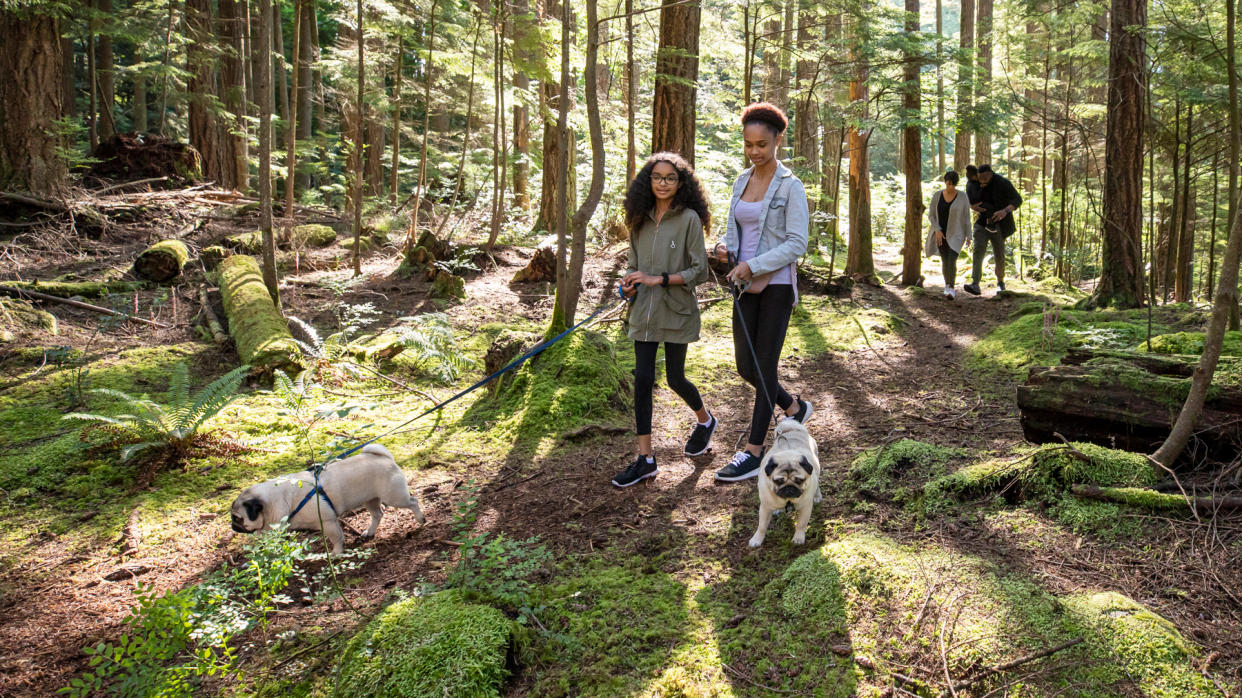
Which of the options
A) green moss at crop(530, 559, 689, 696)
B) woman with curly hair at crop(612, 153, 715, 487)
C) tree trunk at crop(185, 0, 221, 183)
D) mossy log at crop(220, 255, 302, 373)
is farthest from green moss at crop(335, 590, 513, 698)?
tree trunk at crop(185, 0, 221, 183)

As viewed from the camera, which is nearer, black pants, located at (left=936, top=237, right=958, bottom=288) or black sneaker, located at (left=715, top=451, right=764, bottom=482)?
black sneaker, located at (left=715, top=451, right=764, bottom=482)

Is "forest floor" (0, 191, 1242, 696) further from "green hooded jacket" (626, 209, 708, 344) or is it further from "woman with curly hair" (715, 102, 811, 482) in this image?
"green hooded jacket" (626, 209, 708, 344)

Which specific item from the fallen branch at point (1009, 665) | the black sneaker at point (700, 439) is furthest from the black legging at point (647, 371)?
the fallen branch at point (1009, 665)

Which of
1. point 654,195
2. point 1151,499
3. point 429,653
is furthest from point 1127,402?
point 429,653

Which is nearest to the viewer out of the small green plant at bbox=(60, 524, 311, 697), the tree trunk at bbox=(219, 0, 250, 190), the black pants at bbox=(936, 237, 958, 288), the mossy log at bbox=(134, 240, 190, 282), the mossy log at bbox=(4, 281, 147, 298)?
the small green plant at bbox=(60, 524, 311, 697)

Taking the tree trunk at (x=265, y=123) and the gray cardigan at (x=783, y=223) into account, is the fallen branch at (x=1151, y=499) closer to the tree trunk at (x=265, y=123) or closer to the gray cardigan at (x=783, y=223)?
the gray cardigan at (x=783, y=223)

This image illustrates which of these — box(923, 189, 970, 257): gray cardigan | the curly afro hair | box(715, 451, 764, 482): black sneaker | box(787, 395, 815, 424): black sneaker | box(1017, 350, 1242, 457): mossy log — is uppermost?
box(923, 189, 970, 257): gray cardigan

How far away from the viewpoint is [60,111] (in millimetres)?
11516

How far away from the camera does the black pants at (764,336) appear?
13.8 feet

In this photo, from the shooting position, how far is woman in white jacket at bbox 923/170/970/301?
1079 centimetres

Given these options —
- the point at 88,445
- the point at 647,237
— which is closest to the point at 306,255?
the point at 88,445

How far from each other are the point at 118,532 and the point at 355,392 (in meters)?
2.67

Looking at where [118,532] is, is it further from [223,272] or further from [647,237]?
[223,272]

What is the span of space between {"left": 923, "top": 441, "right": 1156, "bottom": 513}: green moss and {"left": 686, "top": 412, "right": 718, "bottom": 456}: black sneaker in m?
1.66
